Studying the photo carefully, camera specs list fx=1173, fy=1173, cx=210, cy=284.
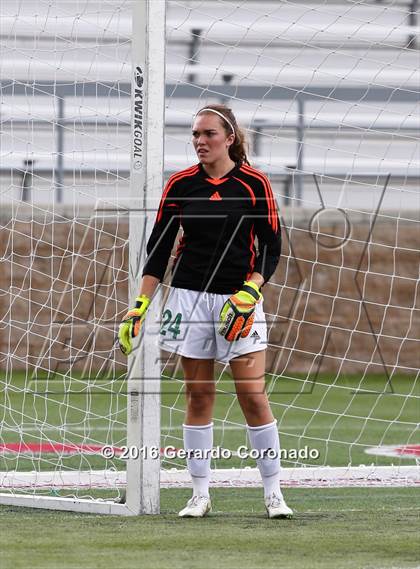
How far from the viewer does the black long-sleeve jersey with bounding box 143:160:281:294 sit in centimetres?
511

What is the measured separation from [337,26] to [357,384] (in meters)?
4.98

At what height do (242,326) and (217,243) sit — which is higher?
(217,243)

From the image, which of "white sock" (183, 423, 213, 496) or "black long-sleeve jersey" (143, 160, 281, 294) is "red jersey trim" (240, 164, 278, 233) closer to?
"black long-sleeve jersey" (143, 160, 281, 294)

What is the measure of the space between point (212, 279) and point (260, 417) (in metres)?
0.64

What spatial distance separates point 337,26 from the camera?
49.0ft

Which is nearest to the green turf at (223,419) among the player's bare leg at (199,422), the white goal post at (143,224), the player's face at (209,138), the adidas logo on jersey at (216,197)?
the white goal post at (143,224)

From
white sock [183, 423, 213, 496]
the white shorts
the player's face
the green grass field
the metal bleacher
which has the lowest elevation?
the green grass field

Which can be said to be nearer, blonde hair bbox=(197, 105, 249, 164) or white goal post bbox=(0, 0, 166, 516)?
blonde hair bbox=(197, 105, 249, 164)

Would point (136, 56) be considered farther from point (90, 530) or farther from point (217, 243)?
point (90, 530)

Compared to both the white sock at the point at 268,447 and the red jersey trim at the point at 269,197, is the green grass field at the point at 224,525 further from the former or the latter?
the red jersey trim at the point at 269,197

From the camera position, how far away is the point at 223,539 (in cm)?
454

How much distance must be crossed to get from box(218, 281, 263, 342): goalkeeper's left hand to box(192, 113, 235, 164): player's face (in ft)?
1.95

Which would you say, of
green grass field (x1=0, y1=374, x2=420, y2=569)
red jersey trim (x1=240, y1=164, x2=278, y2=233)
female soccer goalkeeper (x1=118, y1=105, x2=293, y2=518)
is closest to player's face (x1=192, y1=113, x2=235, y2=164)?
female soccer goalkeeper (x1=118, y1=105, x2=293, y2=518)

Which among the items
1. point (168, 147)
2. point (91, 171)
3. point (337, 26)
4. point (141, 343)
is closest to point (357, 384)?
point (168, 147)
